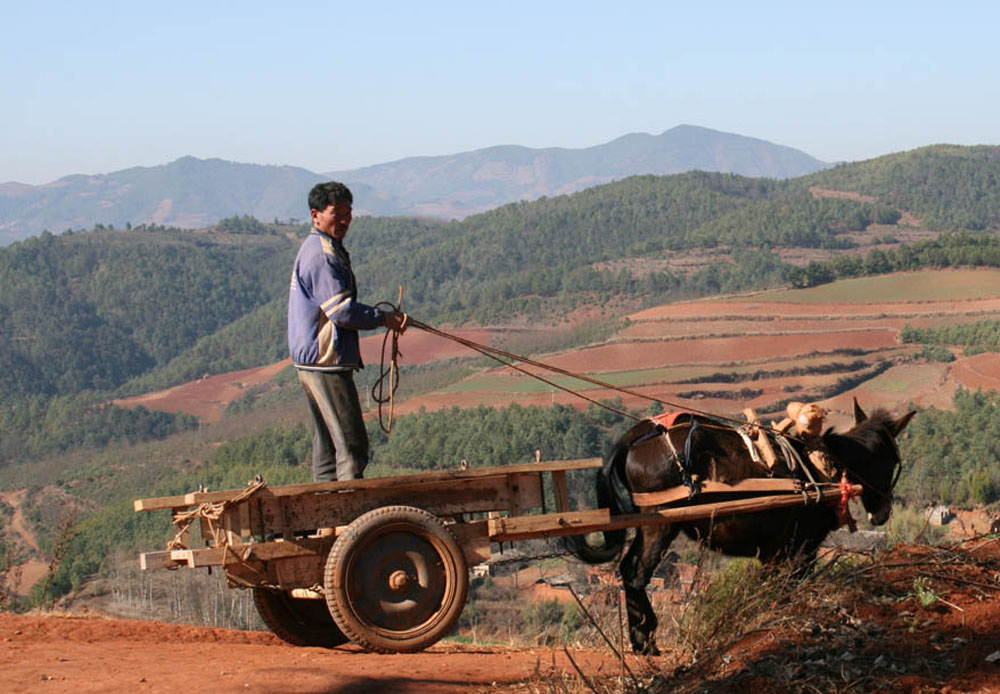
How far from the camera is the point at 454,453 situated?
54938 mm

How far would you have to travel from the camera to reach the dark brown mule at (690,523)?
7074mm

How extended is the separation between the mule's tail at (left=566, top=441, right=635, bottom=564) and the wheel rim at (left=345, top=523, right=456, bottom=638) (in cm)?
139

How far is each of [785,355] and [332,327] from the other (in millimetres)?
64030

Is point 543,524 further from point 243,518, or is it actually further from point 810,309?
point 810,309

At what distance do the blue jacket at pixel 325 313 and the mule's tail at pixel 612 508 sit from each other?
189 cm

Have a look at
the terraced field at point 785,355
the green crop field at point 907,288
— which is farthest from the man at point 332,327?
the green crop field at point 907,288

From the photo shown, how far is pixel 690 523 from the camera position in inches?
282

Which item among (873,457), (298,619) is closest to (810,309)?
(873,457)

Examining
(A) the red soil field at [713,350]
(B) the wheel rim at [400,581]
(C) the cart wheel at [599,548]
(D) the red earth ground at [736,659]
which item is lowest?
(A) the red soil field at [713,350]

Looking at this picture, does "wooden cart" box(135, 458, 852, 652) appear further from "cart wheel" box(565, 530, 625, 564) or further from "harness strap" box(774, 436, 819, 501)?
"harness strap" box(774, 436, 819, 501)

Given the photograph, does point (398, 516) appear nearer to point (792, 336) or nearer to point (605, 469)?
point (605, 469)

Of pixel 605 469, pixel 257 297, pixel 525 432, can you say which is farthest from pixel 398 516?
pixel 257 297

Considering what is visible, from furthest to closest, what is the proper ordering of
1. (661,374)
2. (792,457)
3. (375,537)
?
(661,374) → (792,457) → (375,537)

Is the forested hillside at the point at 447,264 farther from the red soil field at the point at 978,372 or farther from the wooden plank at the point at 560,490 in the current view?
the wooden plank at the point at 560,490
